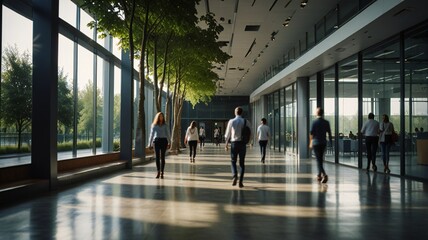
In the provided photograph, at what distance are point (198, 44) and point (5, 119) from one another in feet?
38.3

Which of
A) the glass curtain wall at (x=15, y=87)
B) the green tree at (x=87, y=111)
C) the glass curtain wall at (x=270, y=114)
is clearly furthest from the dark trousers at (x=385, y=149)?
the glass curtain wall at (x=270, y=114)

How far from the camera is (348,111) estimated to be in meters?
17.3

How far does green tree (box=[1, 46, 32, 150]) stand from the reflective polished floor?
1.91 m

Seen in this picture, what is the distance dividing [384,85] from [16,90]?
11.2 meters

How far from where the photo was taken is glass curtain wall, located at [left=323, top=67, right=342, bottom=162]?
19.2 m

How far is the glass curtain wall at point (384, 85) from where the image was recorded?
1324 centimetres

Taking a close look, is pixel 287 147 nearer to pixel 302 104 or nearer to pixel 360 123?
pixel 302 104

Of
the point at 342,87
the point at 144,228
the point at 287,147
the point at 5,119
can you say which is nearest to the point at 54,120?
the point at 5,119

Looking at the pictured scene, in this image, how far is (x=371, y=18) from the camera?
11477 mm

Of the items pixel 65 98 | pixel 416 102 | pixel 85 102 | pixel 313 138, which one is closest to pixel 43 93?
pixel 65 98

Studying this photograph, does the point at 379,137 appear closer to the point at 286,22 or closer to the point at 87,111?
the point at 286,22

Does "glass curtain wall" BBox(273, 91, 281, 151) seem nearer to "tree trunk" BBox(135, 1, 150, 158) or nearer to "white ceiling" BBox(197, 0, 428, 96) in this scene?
"white ceiling" BBox(197, 0, 428, 96)

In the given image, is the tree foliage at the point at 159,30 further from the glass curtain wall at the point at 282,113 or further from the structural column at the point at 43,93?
the glass curtain wall at the point at 282,113

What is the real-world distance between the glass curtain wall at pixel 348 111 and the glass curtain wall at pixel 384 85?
2.93 feet
